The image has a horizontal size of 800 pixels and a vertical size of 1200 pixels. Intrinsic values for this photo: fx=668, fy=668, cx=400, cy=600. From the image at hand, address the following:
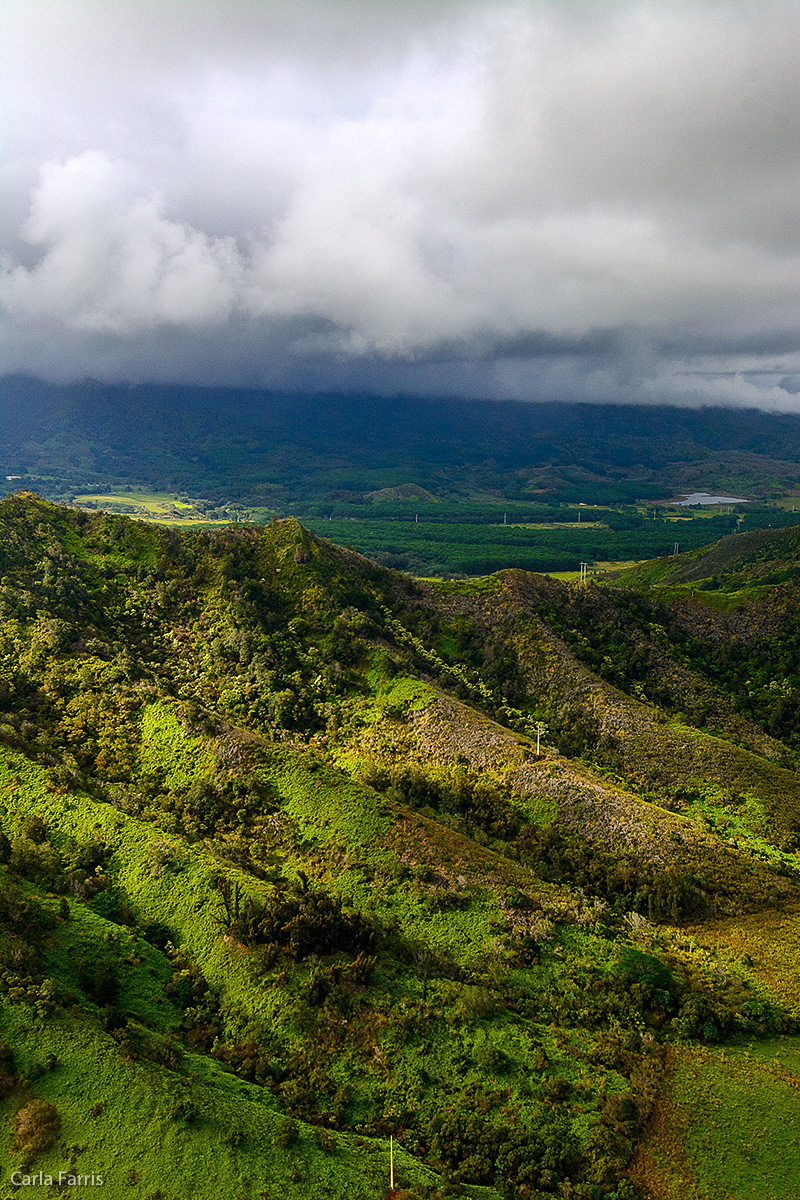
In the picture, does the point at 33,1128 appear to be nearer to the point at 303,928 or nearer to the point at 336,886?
the point at 303,928

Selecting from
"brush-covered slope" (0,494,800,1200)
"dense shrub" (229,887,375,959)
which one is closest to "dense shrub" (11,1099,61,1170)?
"brush-covered slope" (0,494,800,1200)

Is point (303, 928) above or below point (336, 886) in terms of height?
above

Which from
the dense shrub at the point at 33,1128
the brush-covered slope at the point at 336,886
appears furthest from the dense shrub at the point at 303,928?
the dense shrub at the point at 33,1128

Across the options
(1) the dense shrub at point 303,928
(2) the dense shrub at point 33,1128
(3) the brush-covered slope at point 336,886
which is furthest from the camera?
(1) the dense shrub at point 303,928

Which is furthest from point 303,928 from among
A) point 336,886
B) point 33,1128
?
point 33,1128

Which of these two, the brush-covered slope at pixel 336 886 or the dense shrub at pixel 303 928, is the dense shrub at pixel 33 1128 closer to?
the brush-covered slope at pixel 336 886

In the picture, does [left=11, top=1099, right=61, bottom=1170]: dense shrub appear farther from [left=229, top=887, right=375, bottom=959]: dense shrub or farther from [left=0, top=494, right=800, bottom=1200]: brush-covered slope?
[left=229, top=887, right=375, bottom=959]: dense shrub

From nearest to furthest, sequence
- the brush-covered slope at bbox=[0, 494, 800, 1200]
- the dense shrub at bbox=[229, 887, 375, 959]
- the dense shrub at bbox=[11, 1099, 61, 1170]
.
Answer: the dense shrub at bbox=[11, 1099, 61, 1170], the brush-covered slope at bbox=[0, 494, 800, 1200], the dense shrub at bbox=[229, 887, 375, 959]

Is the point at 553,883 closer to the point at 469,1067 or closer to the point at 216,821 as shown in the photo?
the point at 469,1067
